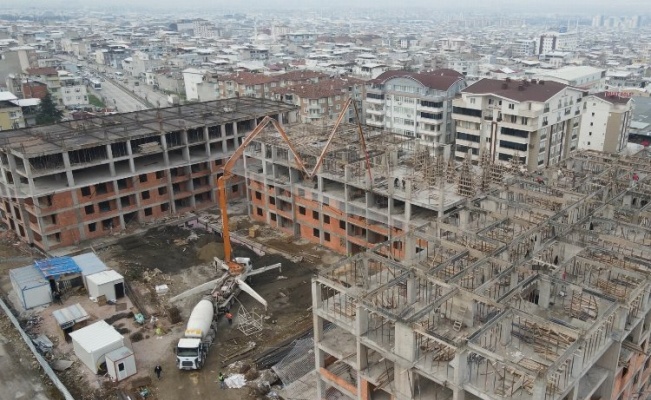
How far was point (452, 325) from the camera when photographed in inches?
949

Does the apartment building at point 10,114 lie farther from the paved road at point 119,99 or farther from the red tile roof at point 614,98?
the red tile roof at point 614,98

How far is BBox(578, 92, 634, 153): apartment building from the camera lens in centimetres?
7738

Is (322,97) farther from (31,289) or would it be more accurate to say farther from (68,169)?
(31,289)

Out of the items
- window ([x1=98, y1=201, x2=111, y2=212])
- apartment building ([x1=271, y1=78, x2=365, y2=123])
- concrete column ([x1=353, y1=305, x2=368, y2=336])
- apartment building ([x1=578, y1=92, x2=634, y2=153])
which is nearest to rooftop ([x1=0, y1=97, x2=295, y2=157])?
window ([x1=98, y1=201, x2=111, y2=212])

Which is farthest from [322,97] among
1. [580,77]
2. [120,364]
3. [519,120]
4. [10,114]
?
[120,364]

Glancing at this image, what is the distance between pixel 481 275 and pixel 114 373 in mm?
21904

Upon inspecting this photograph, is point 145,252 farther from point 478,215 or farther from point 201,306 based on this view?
point 478,215

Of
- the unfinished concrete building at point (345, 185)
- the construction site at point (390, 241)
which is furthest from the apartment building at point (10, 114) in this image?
the unfinished concrete building at point (345, 185)

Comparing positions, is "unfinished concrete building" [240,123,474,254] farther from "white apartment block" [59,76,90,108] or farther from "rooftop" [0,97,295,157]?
"white apartment block" [59,76,90,108]

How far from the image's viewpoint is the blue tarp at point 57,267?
41578mm

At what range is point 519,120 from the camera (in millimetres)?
67188

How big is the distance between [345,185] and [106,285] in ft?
66.7

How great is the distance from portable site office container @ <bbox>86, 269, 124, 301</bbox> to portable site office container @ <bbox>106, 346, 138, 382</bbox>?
896cm

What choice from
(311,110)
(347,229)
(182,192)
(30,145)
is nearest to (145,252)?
(182,192)
